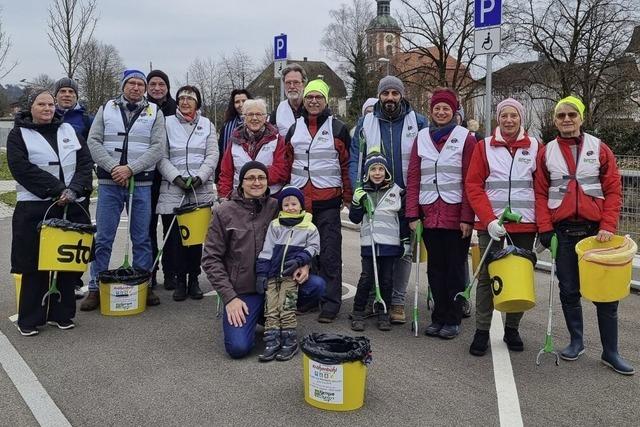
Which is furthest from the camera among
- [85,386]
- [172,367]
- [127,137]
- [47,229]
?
[127,137]

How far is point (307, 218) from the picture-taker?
4.83 m

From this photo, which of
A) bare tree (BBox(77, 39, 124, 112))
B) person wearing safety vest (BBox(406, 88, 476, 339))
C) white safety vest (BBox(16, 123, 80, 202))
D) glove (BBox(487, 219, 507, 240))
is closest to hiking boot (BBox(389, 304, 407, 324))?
person wearing safety vest (BBox(406, 88, 476, 339))

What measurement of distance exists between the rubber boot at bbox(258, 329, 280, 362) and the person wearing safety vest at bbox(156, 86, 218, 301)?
1835mm

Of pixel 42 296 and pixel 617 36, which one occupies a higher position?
pixel 617 36

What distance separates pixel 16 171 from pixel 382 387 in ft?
11.4

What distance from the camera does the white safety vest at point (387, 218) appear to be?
5.14 metres

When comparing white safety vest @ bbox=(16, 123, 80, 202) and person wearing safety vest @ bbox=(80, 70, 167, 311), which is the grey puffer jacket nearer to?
person wearing safety vest @ bbox=(80, 70, 167, 311)

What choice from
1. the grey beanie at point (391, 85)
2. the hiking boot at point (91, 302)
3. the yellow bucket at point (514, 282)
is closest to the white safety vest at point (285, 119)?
the grey beanie at point (391, 85)

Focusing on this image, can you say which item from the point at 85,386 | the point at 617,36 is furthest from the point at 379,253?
the point at 617,36

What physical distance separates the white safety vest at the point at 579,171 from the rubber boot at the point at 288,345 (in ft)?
7.23

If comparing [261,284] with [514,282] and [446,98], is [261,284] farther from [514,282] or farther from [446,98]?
[446,98]

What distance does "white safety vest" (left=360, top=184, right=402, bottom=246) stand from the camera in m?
5.14

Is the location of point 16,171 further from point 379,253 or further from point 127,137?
point 379,253

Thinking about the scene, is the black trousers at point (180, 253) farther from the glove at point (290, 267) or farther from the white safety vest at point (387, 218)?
the white safety vest at point (387, 218)
